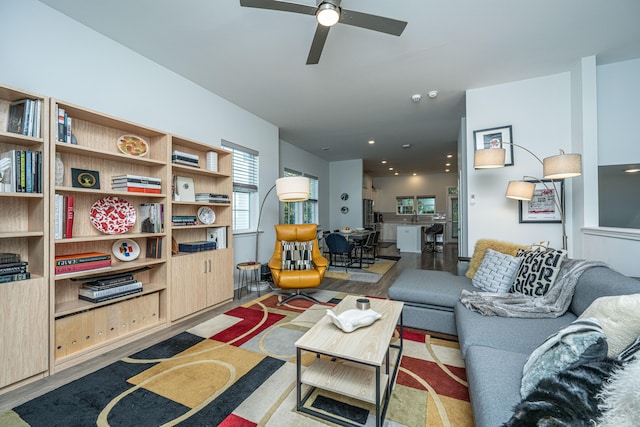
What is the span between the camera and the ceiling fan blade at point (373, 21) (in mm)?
Result: 1818

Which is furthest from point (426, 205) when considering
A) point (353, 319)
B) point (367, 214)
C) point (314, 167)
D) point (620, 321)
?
point (620, 321)

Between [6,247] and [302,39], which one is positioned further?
[302,39]

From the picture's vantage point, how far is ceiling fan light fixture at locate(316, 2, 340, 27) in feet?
5.75

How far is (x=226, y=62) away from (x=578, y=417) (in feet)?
12.3

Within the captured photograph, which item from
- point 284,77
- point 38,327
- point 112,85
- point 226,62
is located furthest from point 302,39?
point 38,327

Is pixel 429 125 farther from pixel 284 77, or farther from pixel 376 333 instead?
pixel 376 333

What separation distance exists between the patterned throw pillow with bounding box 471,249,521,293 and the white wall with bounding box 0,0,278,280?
3772 mm

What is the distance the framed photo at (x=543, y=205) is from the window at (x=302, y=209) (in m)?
4.08

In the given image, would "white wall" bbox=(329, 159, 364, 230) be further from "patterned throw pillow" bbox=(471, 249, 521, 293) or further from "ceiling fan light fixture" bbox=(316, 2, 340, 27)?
"ceiling fan light fixture" bbox=(316, 2, 340, 27)

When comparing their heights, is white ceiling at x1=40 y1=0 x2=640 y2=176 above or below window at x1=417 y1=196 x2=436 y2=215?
above

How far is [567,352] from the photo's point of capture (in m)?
0.99

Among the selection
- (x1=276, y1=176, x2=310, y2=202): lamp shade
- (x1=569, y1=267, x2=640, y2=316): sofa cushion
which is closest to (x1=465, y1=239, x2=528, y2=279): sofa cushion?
(x1=569, y1=267, x2=640, y2=316): sofa cushion

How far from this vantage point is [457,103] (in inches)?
161

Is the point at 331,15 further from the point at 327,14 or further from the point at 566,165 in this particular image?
the point at 566,165
